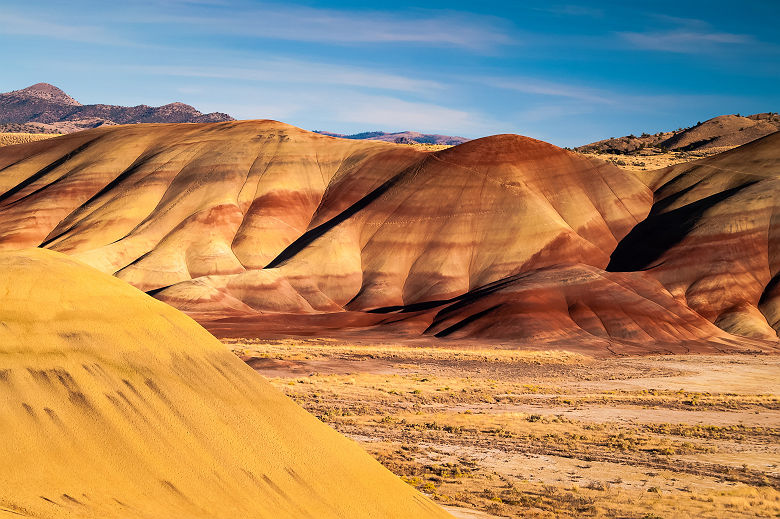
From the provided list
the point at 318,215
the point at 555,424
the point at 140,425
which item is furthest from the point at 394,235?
the point at 140,425

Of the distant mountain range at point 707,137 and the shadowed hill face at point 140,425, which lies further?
the distant mountain range at point 707,137

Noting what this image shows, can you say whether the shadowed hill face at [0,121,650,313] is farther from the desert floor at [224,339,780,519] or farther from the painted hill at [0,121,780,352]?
the desert floor at [224,339,780,519]

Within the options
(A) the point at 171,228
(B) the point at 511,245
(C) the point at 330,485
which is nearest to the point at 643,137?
(B) the point at 511,245

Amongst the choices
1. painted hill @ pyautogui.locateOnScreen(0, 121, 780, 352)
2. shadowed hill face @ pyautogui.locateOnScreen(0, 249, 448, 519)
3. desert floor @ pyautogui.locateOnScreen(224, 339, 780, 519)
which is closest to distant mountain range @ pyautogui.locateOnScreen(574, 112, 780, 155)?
painted hill @ pyautogui.locateOnScreen(0, 121, 780, 352)

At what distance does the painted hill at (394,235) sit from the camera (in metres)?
74.4

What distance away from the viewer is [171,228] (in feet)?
334

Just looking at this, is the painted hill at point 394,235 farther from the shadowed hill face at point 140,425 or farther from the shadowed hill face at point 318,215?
the shadowed hill face at point 140,425

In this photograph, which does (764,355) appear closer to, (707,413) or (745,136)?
(707,413)

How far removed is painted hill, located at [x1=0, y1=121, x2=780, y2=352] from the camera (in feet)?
244

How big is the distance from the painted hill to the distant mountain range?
7402cm

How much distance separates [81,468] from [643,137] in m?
199

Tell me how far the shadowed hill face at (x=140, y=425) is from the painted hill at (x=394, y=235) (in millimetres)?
54728

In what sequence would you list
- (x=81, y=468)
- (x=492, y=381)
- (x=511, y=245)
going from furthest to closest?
(x=511, y=245), (x=492, y=381), (x=81, y=468)

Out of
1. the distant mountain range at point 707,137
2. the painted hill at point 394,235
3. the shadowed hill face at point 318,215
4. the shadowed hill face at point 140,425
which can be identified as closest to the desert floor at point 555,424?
the shadowed hill face at point 140,425
